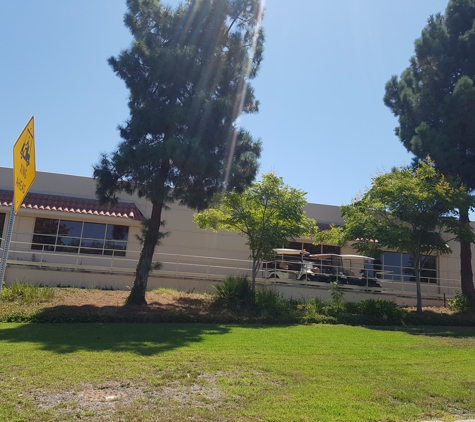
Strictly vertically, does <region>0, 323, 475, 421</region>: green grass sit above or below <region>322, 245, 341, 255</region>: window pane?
below

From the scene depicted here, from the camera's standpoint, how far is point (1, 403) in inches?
231

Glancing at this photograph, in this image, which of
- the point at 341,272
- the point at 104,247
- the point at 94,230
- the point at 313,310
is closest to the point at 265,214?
the point at 313,310

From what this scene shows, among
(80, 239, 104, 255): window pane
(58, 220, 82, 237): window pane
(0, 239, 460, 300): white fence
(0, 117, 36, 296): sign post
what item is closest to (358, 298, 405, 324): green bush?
(0, 239, 460, 300): white fence

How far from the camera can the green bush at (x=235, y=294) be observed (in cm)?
1703

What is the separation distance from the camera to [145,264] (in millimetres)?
16203

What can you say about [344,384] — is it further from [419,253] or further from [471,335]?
[419,253]

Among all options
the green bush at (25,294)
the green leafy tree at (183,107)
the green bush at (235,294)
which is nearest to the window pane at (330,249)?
the green bush at (235,294)

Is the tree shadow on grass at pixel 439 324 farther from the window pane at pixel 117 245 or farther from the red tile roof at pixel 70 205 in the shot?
the window pane at pixel 117 245

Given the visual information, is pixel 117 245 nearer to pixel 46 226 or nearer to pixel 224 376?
pixel 46 226

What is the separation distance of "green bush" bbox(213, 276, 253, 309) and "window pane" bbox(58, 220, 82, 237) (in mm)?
8185

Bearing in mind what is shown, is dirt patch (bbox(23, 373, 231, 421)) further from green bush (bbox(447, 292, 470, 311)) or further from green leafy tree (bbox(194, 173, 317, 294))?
green bush (bbox(447, 292, 470, 311))

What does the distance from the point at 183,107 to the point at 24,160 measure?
393 inches

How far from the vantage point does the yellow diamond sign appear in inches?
243

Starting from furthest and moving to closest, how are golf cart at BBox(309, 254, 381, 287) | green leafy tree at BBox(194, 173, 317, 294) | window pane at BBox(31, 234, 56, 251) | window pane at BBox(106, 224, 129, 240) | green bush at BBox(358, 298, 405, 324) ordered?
window pane at BBox(106, 224, 129, 240) → window pane at BBox(31, 234, 56, 251) → golf cart at BBox(309, 254, 381, 287) → green leafy tree at BBox(194, 173, 317, 294) → green bush at BBox(358, 298, 405, 324)
